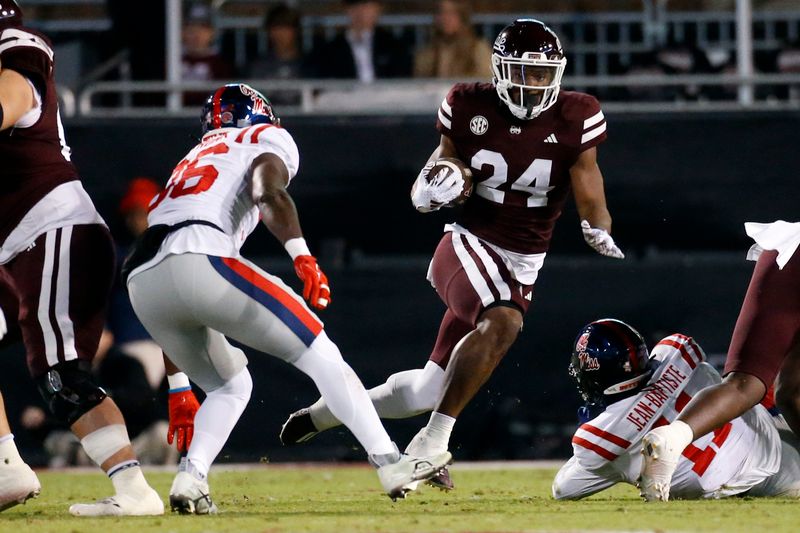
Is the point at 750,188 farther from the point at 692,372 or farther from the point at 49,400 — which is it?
the point at 49,400

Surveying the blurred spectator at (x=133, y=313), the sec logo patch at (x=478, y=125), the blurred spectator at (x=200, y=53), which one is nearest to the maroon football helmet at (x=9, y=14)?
the sec logo patch at (x=478, y=125)

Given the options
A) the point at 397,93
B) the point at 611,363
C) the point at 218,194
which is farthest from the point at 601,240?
the point at 397,93

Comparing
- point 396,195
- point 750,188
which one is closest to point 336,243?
point 396,195

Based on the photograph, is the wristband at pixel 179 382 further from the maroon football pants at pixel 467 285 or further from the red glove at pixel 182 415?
the maroon football pants at pixel 467 285

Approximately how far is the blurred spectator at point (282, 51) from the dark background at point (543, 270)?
756 millimetres

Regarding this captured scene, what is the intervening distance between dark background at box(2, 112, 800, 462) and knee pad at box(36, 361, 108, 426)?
3.26m

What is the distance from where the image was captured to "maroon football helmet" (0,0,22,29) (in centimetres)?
502

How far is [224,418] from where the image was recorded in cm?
496

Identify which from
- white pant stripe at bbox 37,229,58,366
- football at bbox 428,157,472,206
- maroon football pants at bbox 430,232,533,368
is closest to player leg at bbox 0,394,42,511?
white pant stripe at bbox 37,229,58,366

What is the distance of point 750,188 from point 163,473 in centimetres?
391

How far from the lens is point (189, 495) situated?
4746 millimetres

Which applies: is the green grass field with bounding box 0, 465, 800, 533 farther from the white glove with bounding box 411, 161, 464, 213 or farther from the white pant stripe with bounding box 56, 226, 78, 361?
the white glove with bounding box 411, 161, 464, 213

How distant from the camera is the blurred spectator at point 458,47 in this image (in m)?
8.91

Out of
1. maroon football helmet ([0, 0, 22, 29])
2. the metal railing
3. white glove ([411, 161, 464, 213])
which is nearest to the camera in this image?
maroon football helmet ([0, 0, 22, 29])
